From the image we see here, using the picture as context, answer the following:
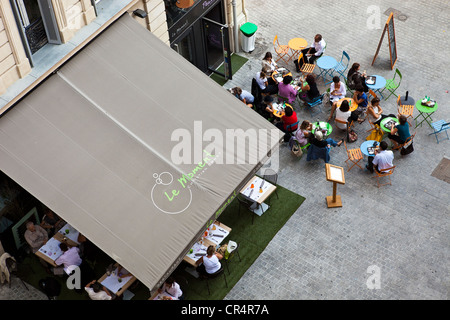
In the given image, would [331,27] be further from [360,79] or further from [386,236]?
[386,236]

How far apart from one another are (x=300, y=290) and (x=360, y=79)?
24.3 feet

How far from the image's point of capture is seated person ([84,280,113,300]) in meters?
15.3

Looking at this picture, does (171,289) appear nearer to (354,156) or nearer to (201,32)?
(354,156)

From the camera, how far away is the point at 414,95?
807 inches

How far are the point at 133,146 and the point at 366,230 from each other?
6.59 metres

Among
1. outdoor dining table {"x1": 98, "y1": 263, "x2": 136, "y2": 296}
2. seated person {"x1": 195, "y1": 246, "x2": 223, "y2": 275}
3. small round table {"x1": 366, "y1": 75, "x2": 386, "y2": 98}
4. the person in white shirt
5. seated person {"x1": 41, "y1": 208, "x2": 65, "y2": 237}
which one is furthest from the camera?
the person in white shirt

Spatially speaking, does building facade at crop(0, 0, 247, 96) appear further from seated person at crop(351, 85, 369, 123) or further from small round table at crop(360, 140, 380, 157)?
small round table at crop(360, 140, 380, 157)

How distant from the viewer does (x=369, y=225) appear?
56.2ft

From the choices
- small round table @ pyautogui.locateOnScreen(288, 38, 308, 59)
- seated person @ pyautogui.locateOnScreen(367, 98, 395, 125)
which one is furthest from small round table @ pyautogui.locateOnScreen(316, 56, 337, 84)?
seated person @ pyautogui.locateOnScreen(367, 98, 395, 125)

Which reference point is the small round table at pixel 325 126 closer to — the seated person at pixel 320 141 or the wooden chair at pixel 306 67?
the seated person at pixel 320 141

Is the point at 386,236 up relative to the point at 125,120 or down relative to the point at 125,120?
down

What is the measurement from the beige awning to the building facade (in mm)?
670

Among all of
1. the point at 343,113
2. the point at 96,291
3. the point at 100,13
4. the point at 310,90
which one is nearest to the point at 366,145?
the point at 343,113

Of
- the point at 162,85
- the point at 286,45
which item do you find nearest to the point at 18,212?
the point at 162,85
